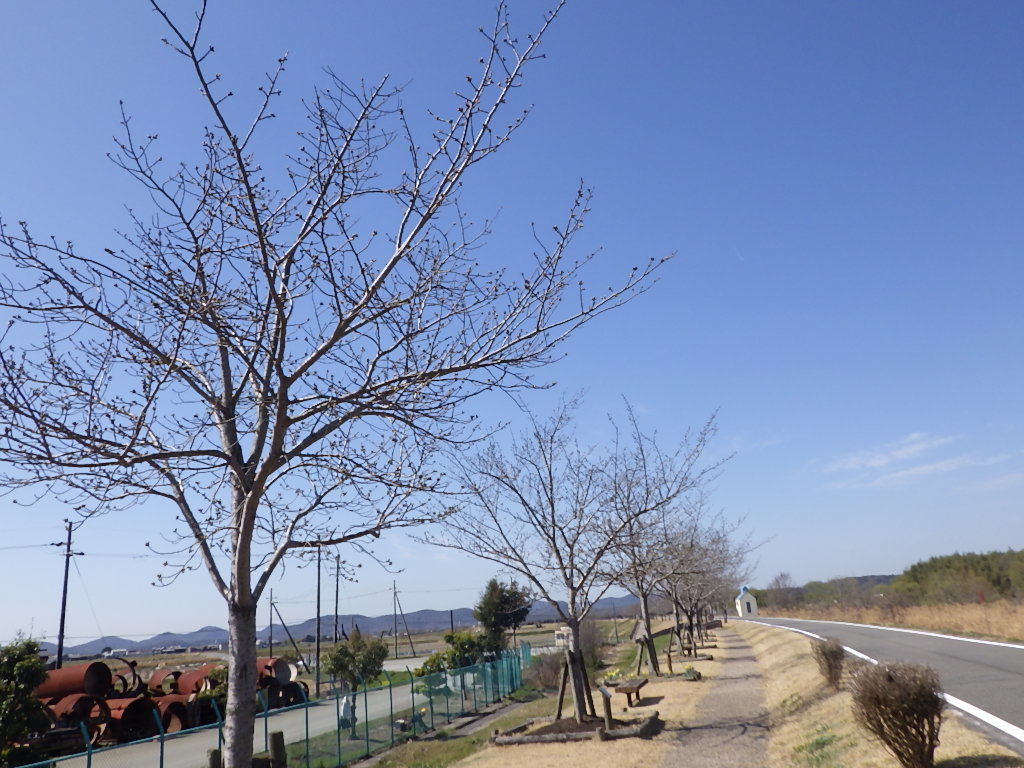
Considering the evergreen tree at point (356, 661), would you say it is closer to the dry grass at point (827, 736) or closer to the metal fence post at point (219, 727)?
the metal fence post at point (219, 727)

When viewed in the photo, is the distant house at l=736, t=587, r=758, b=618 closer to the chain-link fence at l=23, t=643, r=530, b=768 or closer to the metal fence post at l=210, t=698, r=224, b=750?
the chain-link fence at l=23, t=643, r=530, b=768

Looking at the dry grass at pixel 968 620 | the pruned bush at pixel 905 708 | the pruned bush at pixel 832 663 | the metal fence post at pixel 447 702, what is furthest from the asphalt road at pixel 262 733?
the dry grass at pixel 968 620

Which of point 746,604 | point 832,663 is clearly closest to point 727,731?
point 832,663

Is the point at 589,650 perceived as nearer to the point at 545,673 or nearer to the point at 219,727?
the point at 545,673

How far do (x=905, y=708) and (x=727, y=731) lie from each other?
687 centimetres

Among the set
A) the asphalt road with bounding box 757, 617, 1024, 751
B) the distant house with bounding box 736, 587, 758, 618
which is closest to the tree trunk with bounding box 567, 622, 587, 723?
the asphalt road with bounding box 757, 617, 1024, 751

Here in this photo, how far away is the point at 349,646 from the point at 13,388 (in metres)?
28.1

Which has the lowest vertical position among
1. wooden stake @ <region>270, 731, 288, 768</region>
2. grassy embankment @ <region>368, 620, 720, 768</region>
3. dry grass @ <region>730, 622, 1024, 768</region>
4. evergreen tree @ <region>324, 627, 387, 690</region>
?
grassy embankment @ <region>368, 620, 720, 768</region>

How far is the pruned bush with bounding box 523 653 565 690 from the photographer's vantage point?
104 feet

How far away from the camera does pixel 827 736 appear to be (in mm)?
10727

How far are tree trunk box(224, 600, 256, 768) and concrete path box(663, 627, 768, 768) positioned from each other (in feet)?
24.7

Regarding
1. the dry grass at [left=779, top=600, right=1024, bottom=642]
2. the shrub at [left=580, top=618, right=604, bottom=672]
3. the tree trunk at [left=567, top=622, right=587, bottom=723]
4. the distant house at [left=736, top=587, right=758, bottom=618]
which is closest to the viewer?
the tree trunk at [left=567, top=622, right=587, bottom=723]

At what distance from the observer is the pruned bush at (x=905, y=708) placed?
7371 mm

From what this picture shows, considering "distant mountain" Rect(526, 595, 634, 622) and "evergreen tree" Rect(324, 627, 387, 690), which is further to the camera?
"evergreen tree" Rect(324, 627, 387, 690)
